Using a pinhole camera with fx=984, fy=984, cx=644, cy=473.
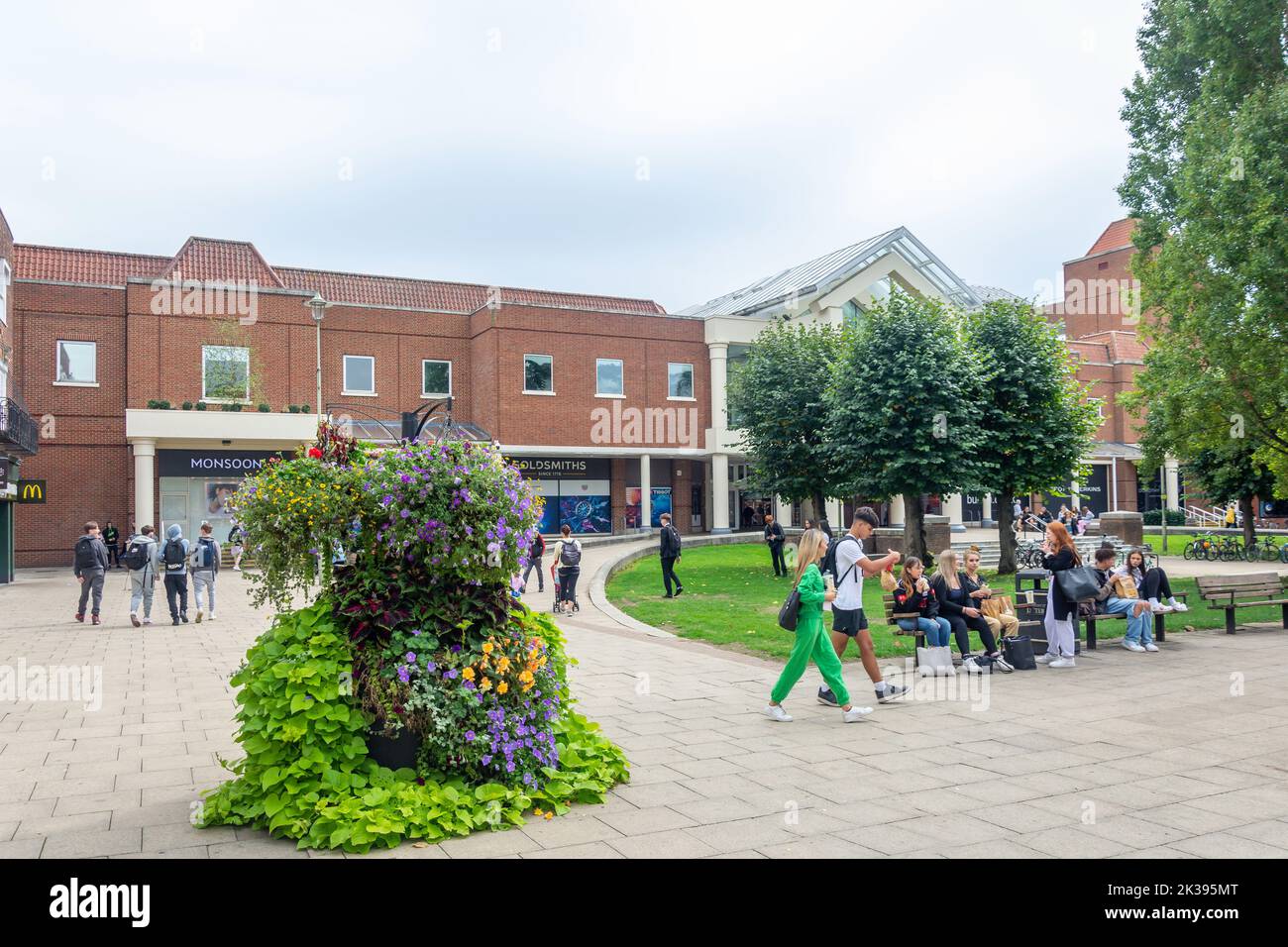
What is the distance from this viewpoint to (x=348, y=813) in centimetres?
486

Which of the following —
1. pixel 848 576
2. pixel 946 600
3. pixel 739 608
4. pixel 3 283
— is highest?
pixel 3 283

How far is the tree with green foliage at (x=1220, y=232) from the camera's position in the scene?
1695cm

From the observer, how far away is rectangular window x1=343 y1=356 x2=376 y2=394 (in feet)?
121

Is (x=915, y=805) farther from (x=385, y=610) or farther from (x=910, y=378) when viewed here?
(x=910, y=378)

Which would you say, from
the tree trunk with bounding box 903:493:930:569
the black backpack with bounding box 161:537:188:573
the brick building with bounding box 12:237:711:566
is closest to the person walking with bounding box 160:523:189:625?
the black backpack with bounding box 161:537:188:573

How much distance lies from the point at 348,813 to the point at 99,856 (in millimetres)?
1158

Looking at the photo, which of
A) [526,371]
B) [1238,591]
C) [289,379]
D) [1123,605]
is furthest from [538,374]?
[1123,605]

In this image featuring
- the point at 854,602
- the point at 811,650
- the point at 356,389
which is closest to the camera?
the point at 811,650

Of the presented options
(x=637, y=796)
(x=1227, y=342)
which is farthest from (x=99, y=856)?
(x=1227, y=342)

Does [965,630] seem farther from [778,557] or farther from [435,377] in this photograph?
[435,377]

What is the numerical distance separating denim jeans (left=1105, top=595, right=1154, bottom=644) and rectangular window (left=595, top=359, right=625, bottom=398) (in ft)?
89.3

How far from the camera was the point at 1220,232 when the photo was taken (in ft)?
57.8

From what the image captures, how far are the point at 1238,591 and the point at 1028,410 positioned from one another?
37.5 ft

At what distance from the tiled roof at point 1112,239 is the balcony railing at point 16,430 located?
64256mm
